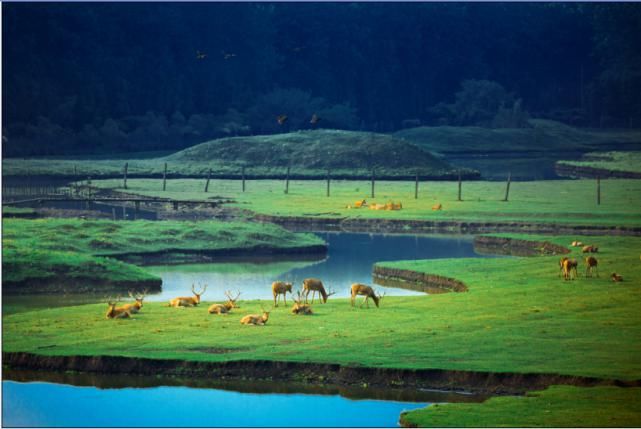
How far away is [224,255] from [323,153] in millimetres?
50207

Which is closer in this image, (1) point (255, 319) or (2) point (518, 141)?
(1) point (255, 319)

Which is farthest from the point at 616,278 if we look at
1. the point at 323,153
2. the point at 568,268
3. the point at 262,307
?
the point at 323,153

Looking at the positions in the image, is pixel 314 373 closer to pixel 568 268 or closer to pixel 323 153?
pixel 568 268

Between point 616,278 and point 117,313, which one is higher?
point 616,278

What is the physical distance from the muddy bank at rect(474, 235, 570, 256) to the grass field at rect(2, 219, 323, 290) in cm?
693

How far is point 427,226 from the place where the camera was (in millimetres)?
64062

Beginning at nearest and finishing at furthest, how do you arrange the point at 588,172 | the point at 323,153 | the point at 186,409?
the point at 186,409 < the point at 588,172 < the point at 323,153

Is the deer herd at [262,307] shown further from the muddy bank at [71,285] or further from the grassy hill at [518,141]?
the grassy hill at [518,141]

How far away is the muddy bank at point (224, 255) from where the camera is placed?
171 feet

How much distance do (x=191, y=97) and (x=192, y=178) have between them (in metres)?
45.2

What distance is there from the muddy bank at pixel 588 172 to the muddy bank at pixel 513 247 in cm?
3557

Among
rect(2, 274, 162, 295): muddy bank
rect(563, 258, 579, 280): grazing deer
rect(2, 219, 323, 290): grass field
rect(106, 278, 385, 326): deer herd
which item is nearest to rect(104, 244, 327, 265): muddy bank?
rect(2, 219, 323, 290): grass field

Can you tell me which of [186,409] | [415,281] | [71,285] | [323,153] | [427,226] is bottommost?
[186,409]

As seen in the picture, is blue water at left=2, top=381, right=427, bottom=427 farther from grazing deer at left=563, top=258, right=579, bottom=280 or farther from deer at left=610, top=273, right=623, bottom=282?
grazing deer at left=563, top=258, right=579, bottom=280
